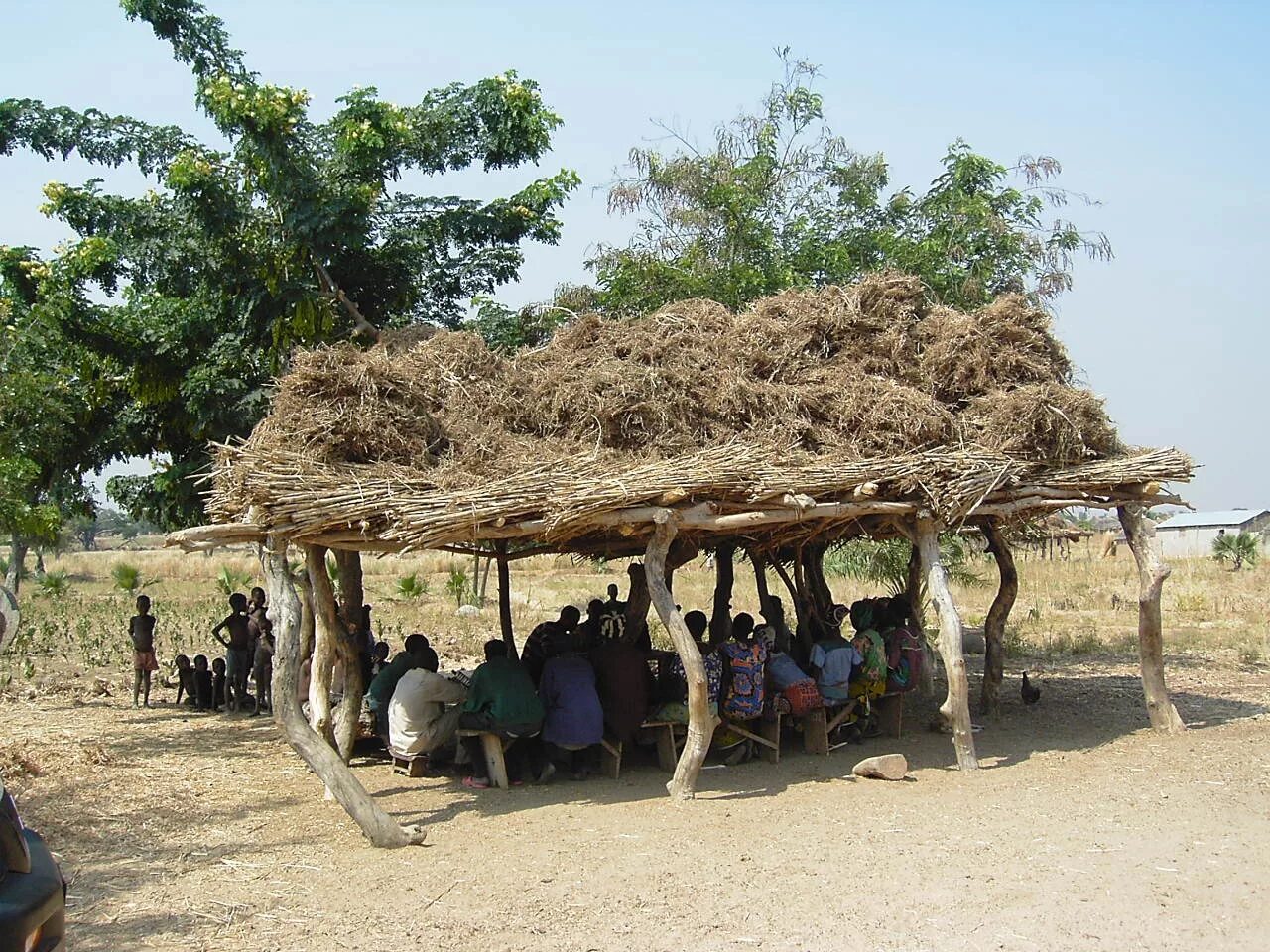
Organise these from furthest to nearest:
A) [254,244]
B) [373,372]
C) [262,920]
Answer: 1. [254,244]
2. [373,372]
3. [262,920]

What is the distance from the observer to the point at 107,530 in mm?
97500

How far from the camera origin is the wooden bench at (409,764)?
442 inches

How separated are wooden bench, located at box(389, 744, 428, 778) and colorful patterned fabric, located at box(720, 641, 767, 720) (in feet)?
9.45

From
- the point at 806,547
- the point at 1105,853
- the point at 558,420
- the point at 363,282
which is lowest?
the point at 1105,853

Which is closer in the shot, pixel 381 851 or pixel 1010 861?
pixel 1010 861

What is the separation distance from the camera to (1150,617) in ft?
39.8

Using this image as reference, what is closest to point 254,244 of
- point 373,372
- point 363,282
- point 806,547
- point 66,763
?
point 363,282

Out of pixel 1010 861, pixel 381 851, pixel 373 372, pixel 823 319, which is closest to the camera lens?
pixel 1010 861

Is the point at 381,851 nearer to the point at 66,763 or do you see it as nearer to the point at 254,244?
the point at 66,763

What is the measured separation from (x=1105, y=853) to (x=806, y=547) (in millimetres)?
8029

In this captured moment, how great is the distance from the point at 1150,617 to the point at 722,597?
208 inches

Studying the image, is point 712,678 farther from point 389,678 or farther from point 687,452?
point 389,678

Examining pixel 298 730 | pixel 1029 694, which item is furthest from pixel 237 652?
pixel 1029 694

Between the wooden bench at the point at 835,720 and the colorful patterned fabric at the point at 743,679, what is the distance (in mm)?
946
